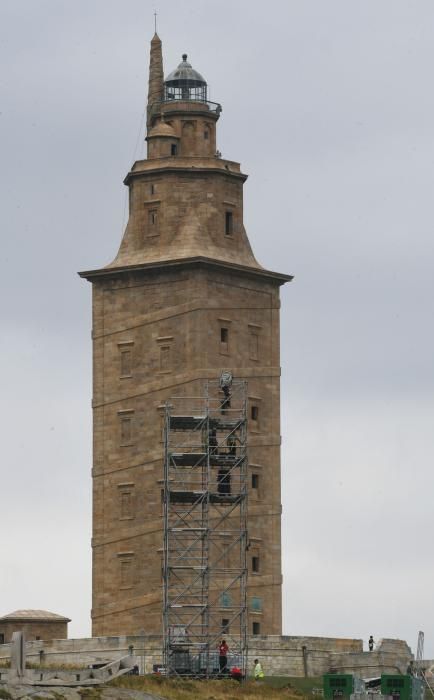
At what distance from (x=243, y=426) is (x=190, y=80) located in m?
20.5

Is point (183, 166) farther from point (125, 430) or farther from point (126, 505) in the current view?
point (126, 505)

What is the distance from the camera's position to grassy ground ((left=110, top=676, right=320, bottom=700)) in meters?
97.1

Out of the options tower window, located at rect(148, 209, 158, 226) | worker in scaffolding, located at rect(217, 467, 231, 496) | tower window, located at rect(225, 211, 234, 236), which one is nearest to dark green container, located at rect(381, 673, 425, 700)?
worker in scaffolding, located at rect(217, 467, 231, 496)

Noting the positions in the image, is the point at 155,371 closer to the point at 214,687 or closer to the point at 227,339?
the point at 227,339

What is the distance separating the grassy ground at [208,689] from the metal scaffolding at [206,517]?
1251 centimetres

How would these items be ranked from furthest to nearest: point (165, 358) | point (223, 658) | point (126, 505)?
point (165, 358) < point (126, 505) < point (223, 658)

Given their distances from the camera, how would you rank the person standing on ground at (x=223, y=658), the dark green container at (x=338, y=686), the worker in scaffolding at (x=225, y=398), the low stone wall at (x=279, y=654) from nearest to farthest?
the dark green container at (x=338, y=686)
the person standing on ground at (x=223, y=658)
the low stone wall at (x=279, y=654)
the worker in scaffolding at (x=225, y=398)

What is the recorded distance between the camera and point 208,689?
100m

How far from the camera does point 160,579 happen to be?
125m

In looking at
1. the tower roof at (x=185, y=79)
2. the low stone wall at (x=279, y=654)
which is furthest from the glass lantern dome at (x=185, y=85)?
the low stone wall at (x=279, y=654)

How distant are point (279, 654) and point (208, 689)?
15318mm

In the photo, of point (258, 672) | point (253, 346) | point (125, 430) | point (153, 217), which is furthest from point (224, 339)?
point (258, 672)

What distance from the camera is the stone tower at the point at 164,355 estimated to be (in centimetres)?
12625

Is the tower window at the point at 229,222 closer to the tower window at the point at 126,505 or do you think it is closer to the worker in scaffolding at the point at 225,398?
the worker in scaffolding at the point at 225,398
